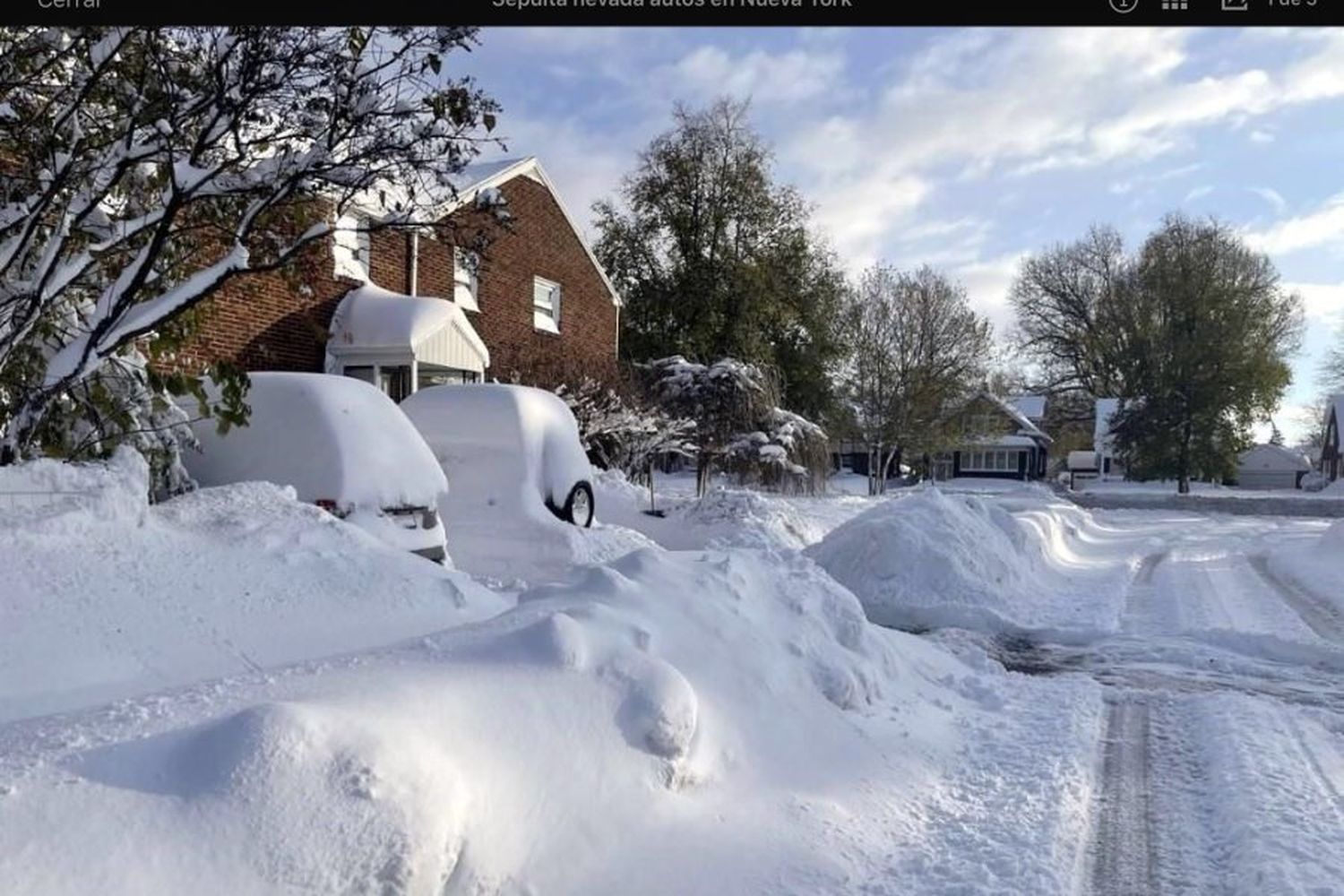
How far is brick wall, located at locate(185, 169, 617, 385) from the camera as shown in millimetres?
13734

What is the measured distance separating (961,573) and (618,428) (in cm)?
955

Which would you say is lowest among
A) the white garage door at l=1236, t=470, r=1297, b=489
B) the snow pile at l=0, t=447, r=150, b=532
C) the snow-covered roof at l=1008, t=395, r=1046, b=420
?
the snow pile at l=0, t=447, r=150, b=532

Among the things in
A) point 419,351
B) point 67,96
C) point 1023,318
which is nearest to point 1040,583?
point 419,351

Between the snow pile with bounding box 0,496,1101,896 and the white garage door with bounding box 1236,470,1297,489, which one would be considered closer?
the snow pile with bounding box 0,496,1101,896

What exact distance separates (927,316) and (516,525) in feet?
104

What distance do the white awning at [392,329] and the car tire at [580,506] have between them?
524 centimetres

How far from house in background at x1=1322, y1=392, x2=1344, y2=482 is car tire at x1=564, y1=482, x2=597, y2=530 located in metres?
63.0

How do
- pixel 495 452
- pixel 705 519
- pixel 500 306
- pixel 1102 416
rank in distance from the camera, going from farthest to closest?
pixel 1102 416 → pixel 500 306 → pixel 705 519 → pixel 495 452

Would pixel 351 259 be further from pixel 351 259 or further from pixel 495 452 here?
pixel 495 452

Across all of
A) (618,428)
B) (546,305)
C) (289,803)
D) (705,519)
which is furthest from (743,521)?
(289,803)

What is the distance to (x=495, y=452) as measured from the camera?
10.1 meters

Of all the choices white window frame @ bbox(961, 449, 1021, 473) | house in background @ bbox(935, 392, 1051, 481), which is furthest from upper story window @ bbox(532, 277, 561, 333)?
white window frame @ bbox(961, 449, 1021, 473)

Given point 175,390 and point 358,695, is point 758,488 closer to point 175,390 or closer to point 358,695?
point 175,390

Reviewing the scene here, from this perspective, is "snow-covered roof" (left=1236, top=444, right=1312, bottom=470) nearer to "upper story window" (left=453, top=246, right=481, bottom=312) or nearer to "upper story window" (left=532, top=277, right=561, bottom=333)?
"upper story window" (left=532, top=277, right=561, bottom=333)
